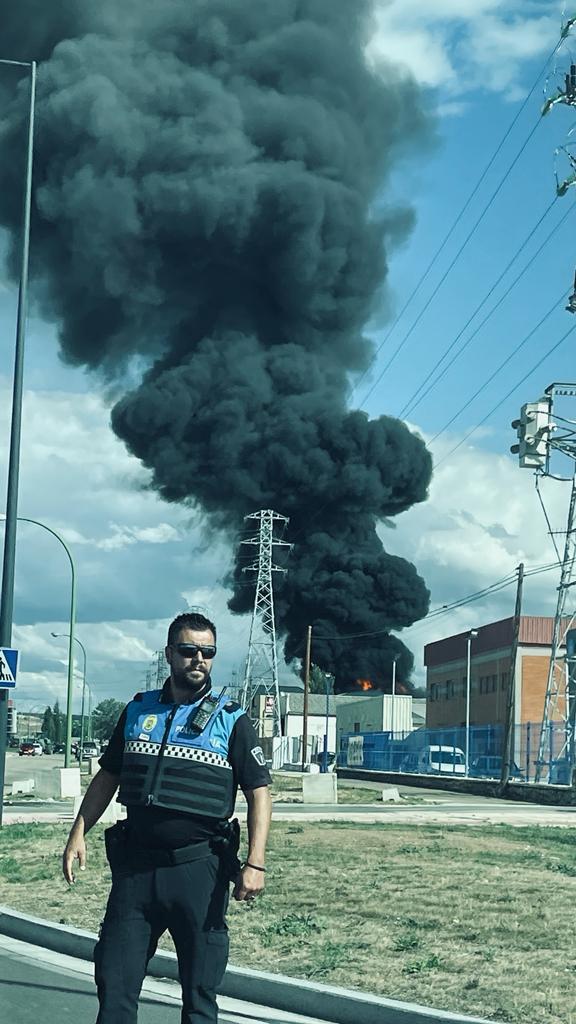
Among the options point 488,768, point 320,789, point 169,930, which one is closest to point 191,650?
point 169,930

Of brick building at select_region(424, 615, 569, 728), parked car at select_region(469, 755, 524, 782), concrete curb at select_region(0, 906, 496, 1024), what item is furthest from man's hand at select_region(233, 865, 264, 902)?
brick building at select_region(424, 615, 569, 728)

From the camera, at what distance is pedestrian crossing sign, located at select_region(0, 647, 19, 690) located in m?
18.1

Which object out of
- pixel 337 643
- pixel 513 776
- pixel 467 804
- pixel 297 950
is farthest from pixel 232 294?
pixel 297 950

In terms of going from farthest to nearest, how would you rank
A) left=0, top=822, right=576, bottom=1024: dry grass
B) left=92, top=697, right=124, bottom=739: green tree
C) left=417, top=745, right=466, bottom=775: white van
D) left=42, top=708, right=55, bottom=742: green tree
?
1. left=42, top=708, right=55, bottom=742: green tree
2. left=92, top=697, right=124, bottom=739: green tree
3. left=417, top=745, right=466, bottom=775: white van
4. left=0, top=822, right=576, bottom=1024: dry grass

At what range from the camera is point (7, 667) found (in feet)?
59.5

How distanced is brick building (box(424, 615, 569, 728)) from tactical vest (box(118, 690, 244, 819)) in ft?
182

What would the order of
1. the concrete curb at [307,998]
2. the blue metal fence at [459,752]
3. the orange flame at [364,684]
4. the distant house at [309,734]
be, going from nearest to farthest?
the concrete curb at [307,998], the blue metal fence at [459,752], the distant house at [309,734], the orange flame at [364,684]

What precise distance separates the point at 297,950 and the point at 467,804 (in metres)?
23.4

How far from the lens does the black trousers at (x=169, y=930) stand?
4535 mm

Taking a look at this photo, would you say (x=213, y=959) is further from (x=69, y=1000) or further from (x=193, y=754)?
(x=69, y=1000)

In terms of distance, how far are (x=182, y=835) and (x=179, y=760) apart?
247mm

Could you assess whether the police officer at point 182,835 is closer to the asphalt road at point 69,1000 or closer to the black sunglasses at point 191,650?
the black sunglasses at point 191,650

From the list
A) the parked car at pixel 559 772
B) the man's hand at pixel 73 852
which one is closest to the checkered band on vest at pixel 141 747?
the man's hand at pixel 73 852

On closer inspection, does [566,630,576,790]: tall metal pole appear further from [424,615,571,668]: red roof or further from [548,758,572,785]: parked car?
[424,615,571,668]: red roof
